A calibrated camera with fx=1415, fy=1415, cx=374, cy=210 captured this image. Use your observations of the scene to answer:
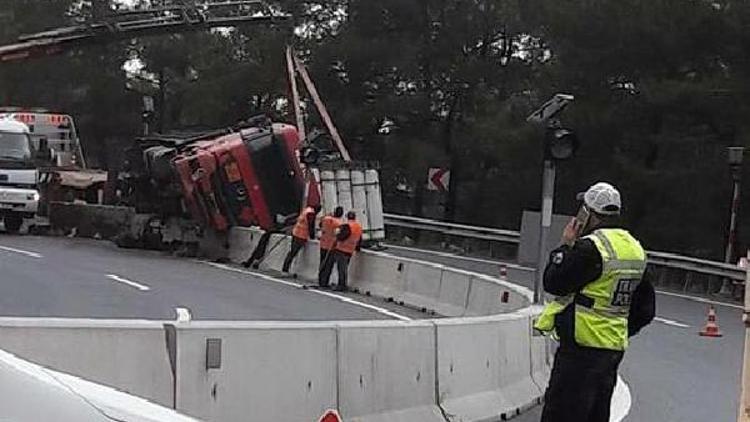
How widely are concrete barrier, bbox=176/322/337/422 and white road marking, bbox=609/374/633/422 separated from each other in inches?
126

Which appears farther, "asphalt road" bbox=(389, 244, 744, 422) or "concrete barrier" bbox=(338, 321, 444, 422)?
"asphalt road" bbox=(389, 244, 744, 422)

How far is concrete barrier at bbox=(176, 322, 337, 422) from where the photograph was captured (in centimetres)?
818

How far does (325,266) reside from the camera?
2497 centimetres

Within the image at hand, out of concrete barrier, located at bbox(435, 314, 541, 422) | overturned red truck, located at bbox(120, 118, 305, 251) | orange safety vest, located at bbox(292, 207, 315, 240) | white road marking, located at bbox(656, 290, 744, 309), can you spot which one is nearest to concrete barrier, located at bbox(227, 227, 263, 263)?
overturned red truck, located at bbox(120, 118, 305, 251)

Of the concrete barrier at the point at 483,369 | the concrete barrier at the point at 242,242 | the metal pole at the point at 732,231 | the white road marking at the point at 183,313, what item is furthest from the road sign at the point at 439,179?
the concrete barrier at the point at 483,369

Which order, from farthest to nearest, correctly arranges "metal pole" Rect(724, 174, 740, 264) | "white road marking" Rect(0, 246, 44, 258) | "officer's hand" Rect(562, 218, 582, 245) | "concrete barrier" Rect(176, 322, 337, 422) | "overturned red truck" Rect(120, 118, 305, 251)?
"metal pole" Rect(724, 174, 740, 264)
"overturned red truck" Rect(120, 118, 305, 251)
"white road marking" Rect(0, 246, 44, 258)
"concrete barrier" Rect(176, 322, 337, 422)
"officer's hand" Rect(562, 218, 582, 245)

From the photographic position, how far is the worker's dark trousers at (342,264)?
24.7m

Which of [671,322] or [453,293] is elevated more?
[453,293]

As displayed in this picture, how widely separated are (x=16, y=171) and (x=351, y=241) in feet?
41.2

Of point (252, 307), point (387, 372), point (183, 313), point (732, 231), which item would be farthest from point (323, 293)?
point (387, 372)

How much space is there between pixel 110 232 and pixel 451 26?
58.9ft

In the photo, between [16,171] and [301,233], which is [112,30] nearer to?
[16,171]

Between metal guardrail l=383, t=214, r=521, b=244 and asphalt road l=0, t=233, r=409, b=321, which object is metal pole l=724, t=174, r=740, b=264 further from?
asphalt road l=0, t=233, r=409, b=321

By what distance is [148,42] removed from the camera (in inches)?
2467
